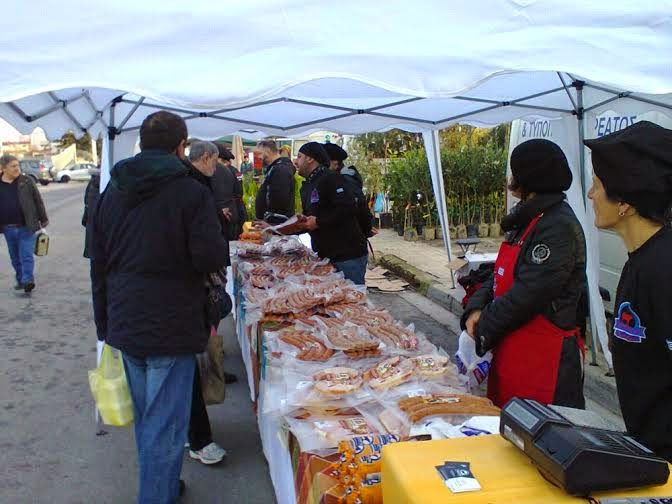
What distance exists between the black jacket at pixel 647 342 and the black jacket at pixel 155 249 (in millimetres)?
1756

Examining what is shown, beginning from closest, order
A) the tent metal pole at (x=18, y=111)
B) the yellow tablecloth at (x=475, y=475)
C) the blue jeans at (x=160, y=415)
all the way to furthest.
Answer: the yellow tablecloth at (x=475, y=475) → the blue jeans at (x=160, y=415) → the tent metal pole at (x=18, y=111)

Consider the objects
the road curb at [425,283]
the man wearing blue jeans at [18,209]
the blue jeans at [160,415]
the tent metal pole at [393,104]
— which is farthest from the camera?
the man wearing blue jeans at [18,209]

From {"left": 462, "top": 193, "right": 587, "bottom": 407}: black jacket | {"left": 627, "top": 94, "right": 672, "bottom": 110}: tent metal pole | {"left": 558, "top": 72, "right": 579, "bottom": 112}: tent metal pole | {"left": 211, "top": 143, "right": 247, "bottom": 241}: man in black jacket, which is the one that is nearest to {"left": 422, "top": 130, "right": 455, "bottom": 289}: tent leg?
{"left": 558, "top": 72, "right": 579, "bottom": 112}: tent metal pole

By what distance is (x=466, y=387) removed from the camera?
108 inches

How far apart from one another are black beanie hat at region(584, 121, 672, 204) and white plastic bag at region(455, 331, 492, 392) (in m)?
1.55

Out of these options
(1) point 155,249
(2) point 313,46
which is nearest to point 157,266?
(1) point 155,249

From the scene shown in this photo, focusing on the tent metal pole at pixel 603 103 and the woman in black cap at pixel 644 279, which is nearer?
the woman in black cap at pixel 644 279

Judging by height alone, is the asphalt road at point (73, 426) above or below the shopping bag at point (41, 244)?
below

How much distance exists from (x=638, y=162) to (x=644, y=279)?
0.33 m

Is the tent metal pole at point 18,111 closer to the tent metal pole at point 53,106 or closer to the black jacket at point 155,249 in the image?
the tent metal pole at point 53,106

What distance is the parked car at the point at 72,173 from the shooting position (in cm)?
4578

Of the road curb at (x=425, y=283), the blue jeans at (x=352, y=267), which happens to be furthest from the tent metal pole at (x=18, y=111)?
the road curb at (x=425, y=283)

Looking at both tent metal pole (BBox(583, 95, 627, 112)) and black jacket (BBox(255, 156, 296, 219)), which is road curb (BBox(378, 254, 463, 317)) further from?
tent metal pole (BBox(583, 95, 627, 112))

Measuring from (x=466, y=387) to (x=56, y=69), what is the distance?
2300mm
